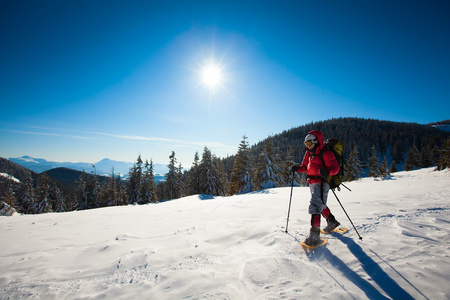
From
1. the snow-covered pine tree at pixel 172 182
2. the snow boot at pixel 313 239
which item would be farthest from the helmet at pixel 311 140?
the snow-covered pine tree at pixel 172 182

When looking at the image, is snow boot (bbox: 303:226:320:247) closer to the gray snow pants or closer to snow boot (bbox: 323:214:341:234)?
the gray snow pants

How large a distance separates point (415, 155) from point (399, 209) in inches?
2815

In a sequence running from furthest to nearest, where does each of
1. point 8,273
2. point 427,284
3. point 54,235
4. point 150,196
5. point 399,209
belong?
1. point 150,196
2. point 399,209
3. point 54,235
4. point 8,273
5. point 427,284

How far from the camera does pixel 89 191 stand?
36125mm

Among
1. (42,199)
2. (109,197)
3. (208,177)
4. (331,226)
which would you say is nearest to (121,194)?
(109,197)

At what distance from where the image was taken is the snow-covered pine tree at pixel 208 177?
31.6 metres

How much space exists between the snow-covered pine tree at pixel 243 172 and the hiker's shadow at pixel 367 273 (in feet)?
80.4

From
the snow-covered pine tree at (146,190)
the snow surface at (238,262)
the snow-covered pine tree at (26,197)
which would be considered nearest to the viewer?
the snow surface at (238,262)

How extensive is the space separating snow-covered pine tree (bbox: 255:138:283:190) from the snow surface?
69.3ft

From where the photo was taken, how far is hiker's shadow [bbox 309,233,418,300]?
220cm

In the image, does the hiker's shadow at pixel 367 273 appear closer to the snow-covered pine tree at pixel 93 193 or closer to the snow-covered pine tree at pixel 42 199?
the snow-covered pine tree at pixel 93 193

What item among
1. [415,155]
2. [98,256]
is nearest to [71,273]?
[98,256]

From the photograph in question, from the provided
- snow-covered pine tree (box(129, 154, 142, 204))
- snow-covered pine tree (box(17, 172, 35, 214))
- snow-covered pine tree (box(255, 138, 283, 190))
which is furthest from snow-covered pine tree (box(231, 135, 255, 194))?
snow-covered pine tree (box(17, 172, 35, 214))

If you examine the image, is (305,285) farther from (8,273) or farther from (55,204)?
(55,204)
